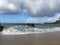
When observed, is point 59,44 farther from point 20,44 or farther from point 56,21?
point 56,21

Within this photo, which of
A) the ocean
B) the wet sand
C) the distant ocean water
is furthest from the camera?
the distant ocean water

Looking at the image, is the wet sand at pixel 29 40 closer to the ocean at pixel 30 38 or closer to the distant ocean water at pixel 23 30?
the ocean at pixel 30 38

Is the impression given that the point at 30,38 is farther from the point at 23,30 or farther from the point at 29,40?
the point at 23,30

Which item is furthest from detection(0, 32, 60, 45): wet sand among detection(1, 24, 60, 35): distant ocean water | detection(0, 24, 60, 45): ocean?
detection(1, 24, 60, 35): distant ocean water

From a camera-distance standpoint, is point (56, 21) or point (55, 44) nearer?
point (55, 44)

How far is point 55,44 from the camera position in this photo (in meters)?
11.5

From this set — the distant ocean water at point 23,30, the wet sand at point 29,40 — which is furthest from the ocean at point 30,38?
the distant ocean water at point 23,30

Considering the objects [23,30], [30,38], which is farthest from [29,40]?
[23,30]

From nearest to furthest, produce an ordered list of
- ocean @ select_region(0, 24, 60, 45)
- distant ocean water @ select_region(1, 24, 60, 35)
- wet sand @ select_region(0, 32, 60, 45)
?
wet sand @ select_region(0, 32, 60, 45)
ocean @ select_region(0, 24, 60, 45)
distant ocean water @ select_region(1, 24, 60, 35)

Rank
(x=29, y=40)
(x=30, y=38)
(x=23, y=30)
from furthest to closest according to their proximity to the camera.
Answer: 1. (x=23, y=30)
2. (x=30, y=38)
3. (x=29, y=40)

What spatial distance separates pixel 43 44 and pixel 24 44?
3.78 ft

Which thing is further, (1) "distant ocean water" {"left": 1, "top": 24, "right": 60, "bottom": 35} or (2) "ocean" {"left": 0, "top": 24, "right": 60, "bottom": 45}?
(1) "distant ocean water" {"left": 1, "top": 24, "right": 60, "bottom": 35}

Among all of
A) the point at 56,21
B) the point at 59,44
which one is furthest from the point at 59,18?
the point at 59,44

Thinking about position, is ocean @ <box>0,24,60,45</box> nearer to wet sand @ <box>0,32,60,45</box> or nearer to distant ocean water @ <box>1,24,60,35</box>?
wet sand @ <box>0,32,60,45</box>
